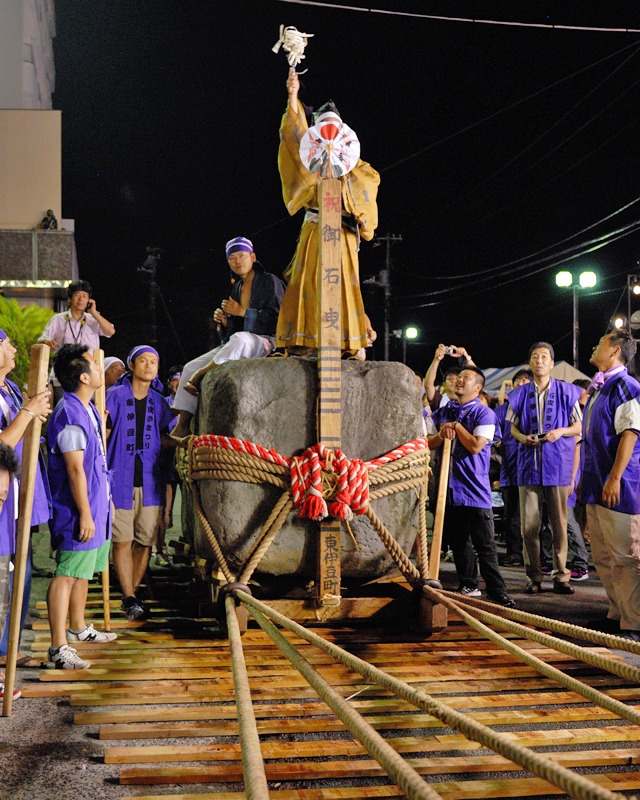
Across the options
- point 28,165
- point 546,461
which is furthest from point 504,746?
point 28,165

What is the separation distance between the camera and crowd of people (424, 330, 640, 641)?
4473mm

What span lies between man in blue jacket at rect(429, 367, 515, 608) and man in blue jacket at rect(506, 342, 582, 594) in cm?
63

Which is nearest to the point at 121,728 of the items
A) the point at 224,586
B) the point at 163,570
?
the point at 224,586

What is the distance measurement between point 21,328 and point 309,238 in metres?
7.59

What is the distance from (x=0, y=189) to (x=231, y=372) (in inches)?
479

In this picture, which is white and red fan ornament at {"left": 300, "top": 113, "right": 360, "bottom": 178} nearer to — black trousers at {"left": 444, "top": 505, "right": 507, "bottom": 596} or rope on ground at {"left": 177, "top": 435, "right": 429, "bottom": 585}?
rope on ground at {"left": 177, "top": 435, "right": 429, "bottom": 585}

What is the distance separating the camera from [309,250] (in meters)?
4.47

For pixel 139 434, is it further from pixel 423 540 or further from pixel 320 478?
pixel 423 540

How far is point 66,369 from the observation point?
384 cm

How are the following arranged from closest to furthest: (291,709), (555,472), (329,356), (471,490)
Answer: (291,709)
(329,356)
(471,490)
(555,472)

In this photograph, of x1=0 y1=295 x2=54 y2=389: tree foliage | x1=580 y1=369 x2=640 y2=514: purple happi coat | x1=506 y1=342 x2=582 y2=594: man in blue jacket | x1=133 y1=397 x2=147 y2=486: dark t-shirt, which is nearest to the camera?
x1=580 y1=369 x2=640 y2=514: purple happi coat

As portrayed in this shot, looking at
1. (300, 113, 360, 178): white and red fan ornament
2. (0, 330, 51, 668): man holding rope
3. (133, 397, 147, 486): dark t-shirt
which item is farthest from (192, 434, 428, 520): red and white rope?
(300, 113, 360, 178): white and red fan ornament

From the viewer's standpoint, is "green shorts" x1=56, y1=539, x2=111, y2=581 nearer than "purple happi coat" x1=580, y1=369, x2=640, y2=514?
Yes

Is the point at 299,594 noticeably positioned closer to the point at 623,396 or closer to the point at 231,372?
the point at 231,372
